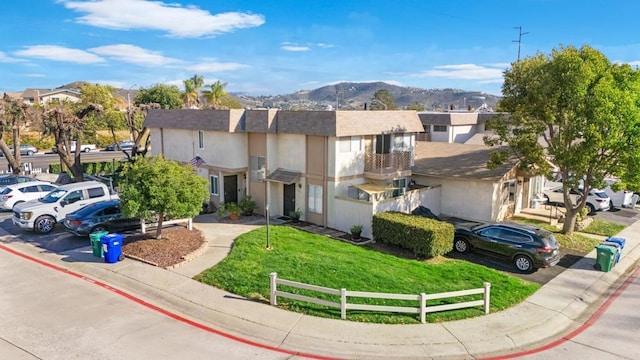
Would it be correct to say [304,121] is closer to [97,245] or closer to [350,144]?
[350,144]

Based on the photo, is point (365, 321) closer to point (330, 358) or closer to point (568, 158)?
point (330, 358)

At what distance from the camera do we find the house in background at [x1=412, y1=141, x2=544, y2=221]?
24.6m

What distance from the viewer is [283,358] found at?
10.6 metres

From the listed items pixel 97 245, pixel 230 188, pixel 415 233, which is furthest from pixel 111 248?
pixel 415 233

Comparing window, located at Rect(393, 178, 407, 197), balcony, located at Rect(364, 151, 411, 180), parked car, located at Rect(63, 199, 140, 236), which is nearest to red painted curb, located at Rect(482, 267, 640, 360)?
balcony, located at Rect(364, 151, 411, 180)

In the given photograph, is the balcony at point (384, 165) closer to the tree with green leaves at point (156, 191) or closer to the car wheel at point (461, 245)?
the car wheel at point (461, 245)

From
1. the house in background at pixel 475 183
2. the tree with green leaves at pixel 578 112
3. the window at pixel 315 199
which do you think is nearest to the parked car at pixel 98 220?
the window at pixel 315 199

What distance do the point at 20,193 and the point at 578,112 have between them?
29.5m

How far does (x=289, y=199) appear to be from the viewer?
24.9 metres

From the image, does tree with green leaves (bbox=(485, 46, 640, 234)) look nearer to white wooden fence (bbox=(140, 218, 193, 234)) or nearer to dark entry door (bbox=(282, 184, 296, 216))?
dark entry door (bbox=(282, 184, 296, 216))

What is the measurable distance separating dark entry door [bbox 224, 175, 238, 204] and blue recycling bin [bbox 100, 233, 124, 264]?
33.1 ft

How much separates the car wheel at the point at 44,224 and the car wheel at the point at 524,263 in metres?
20.5

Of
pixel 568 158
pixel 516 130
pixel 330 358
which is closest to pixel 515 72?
pixel 516 130

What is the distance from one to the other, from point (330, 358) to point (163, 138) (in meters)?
23.7
